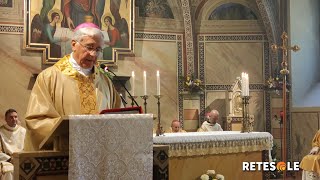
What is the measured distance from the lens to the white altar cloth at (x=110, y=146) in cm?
312

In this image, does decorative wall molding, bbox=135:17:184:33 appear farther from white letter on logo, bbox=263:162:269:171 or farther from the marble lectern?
the marble lectern

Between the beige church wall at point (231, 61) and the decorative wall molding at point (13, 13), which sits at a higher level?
the decorative wall molding at point (13, 13)

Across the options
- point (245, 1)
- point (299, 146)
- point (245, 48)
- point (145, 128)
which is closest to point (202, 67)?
point (245, 48)

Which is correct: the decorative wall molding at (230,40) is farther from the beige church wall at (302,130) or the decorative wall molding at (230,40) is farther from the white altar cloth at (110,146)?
the white altar cloth at (110,146)

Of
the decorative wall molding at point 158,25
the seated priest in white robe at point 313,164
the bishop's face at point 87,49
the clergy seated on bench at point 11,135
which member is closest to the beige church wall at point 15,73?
the clergy seated on bench at point 11,135

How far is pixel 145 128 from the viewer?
11.0 ft

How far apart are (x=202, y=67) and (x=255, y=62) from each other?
4.21 ft

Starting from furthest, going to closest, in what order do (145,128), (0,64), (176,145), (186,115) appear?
1. (186,115)
2. (0,64)
3. (176,145)
4. (145,128)

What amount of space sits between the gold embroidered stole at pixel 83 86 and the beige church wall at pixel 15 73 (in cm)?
590

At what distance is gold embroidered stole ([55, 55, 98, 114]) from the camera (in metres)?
3.98

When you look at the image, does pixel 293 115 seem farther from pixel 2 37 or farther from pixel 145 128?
pixel 145 128

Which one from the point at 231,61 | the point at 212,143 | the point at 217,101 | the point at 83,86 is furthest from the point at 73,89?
the point at 231,61

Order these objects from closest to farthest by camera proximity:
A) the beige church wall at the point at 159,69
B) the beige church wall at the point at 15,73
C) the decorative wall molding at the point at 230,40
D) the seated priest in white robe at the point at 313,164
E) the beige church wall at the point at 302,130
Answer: the seated priest in white robe at the point at 313,164 → the beige church wall at the point at 15,73 → the beige church wall at the point at 159,69 → the beige church wall at the point at 302,130 → the decorative wall molding at the point at 230,40

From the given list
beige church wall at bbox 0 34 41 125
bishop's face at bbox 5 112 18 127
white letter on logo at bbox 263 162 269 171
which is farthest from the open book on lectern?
beige church wall at bbox 0 34 41 125
